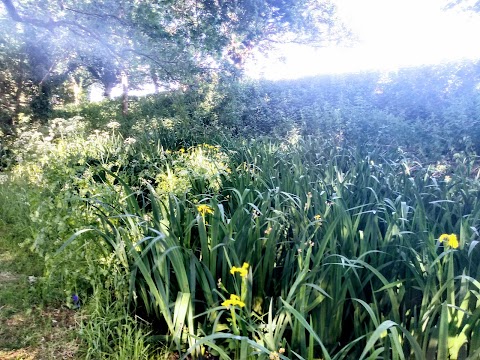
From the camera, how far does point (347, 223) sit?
161cm

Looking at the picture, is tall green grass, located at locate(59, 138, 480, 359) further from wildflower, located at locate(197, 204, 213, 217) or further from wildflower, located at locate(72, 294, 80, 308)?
wildflower, located at locate(72, 294, 80, 308)

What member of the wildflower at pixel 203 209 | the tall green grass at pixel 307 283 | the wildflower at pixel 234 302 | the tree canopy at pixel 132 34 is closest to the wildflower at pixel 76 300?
the tall green grass at pixel 307 283

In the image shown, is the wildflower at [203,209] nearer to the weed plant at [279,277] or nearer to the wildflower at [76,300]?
the weed plant at [279,277]

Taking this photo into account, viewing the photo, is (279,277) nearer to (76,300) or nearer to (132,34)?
(76,300)

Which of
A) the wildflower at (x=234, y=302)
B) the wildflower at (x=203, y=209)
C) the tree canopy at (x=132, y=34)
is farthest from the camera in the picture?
the tree canopy at (x=132, y=34)

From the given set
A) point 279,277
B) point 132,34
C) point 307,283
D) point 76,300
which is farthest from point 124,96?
point 307,283

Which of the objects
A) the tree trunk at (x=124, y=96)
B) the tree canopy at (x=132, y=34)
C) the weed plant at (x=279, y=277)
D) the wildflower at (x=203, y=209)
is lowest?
the weed plant at (x=279, y=277)

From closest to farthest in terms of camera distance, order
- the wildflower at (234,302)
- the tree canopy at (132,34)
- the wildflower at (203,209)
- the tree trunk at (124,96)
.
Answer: the wildflower at (234,302), the wildflower at (203,209), the tree canopy at (132,34), the tree trunk at (124,96)

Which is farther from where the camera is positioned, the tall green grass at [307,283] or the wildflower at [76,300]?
the wildflower at [76,300]

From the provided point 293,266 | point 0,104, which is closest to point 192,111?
point 0,104

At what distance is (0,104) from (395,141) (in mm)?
8125

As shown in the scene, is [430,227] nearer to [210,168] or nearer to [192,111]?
[210,168]

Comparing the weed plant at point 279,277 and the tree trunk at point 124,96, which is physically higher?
the tree trunk at point 124,96

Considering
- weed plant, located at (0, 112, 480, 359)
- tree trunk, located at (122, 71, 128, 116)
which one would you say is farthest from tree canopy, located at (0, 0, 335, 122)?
weed plant, located at (0, 112, 480, 359)
